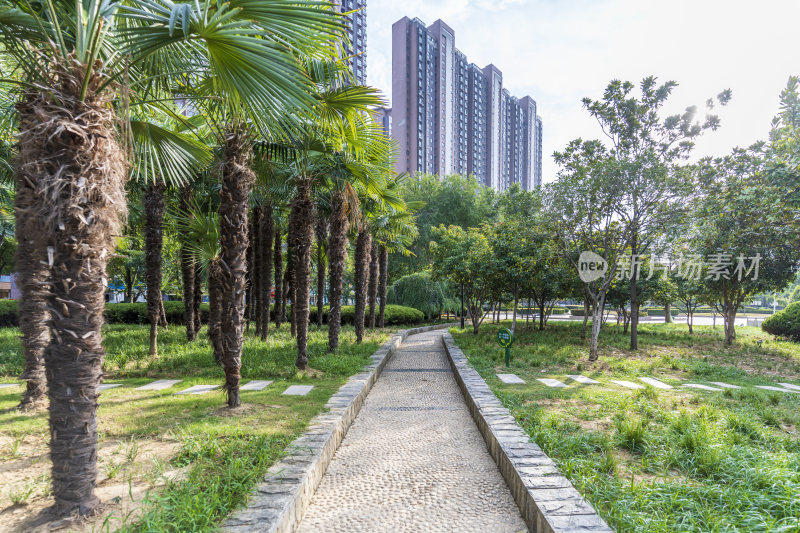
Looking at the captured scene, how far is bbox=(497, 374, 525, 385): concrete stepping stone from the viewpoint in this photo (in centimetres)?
748

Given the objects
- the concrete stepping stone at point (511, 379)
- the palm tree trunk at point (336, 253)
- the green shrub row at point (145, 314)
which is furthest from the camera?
the green shrub row at point (145, 314)

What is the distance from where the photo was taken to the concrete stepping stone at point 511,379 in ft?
24.5

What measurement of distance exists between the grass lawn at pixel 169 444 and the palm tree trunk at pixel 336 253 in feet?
5.95

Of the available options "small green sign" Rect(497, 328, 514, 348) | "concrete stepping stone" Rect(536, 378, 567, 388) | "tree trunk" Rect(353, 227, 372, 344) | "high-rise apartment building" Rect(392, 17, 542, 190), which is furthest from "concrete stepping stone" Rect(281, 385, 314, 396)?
"high-rise apartment building" Rect(392, 17, 542, 190)

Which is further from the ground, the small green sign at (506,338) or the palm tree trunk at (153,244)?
the palm tree trunk at (153,244)

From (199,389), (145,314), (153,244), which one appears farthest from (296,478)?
(145,314)

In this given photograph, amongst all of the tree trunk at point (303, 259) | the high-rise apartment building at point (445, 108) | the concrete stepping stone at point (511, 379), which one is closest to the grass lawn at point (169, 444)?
the tree trunk at point (303, 259)

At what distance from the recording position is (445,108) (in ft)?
201

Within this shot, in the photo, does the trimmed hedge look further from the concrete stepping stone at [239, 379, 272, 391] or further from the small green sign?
the concrete stepping stone at [239, 379, 272, 391]

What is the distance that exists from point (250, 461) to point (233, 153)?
3813mm

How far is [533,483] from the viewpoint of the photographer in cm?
308

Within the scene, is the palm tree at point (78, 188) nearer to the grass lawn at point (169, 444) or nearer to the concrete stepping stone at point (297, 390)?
the grass lawn at point (169, 444)

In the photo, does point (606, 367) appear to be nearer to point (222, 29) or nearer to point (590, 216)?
point (590, 216)

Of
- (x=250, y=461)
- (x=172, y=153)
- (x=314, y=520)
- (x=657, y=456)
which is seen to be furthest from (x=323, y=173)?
(x=657, y=456)
